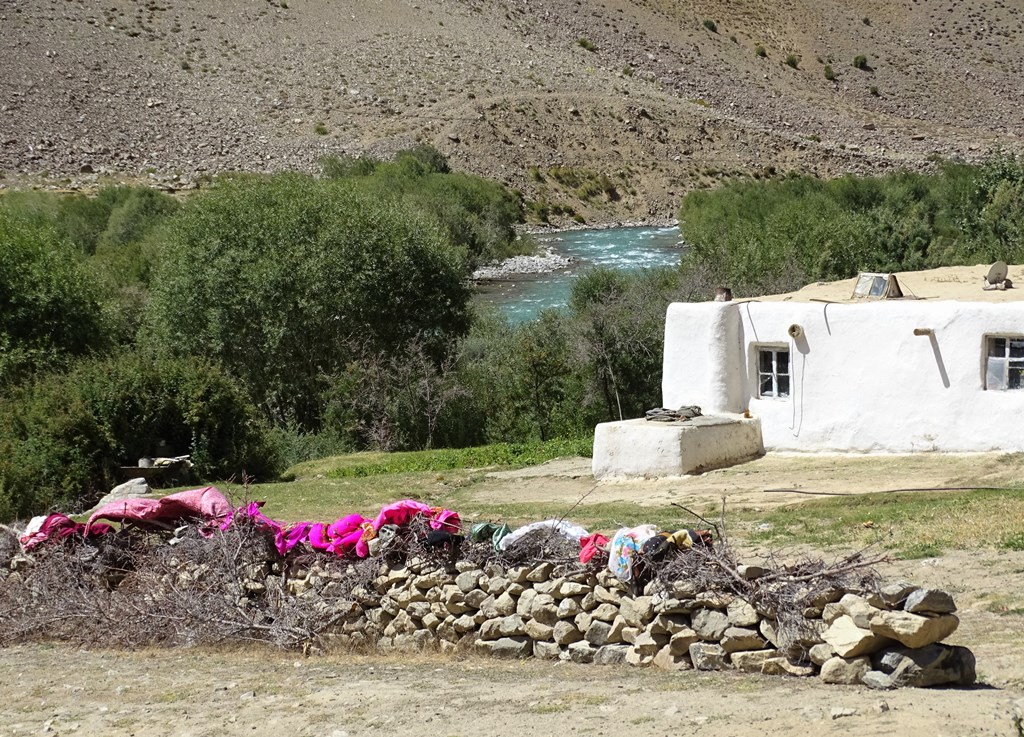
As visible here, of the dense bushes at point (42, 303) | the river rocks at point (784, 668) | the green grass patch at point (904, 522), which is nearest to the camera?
the river rocks at point (784, 668)

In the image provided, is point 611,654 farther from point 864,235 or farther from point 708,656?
point 864,235

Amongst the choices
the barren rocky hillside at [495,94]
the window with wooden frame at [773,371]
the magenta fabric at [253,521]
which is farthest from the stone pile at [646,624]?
the barren rocky hillside at [495,94]

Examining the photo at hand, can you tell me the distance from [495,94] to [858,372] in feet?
237

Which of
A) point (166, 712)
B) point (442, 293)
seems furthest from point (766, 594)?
point (442, 293)

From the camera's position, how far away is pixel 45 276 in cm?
3434

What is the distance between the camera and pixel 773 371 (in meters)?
22.4

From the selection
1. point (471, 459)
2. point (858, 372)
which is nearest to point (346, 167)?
point (471, 459)

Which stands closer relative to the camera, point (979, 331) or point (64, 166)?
point (979, 331)

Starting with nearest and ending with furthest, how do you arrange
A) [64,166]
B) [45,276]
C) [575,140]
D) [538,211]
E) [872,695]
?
[872,695] → [45,276] → [64,166] → [538,211] → [575,140]

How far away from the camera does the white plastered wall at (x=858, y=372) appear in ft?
66.0

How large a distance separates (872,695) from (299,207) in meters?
31.4

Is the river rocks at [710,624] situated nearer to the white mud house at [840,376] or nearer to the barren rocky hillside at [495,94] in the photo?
the white mud house at [840,376]

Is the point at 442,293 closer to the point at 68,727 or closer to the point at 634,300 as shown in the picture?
the point at 634,300

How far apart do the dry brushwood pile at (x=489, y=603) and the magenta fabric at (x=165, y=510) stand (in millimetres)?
171
